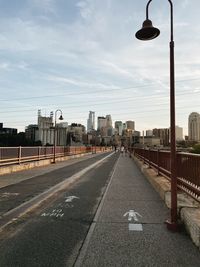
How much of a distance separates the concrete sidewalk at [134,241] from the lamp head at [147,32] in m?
4.00

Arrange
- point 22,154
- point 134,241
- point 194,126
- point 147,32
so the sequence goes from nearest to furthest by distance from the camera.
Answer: point 134,241 < point 147,32 < point 22,154 < point 194,126

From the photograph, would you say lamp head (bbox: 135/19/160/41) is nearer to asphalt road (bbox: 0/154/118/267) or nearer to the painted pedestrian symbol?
the painted pedestrian symbol

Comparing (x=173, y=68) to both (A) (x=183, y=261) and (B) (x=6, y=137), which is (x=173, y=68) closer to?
(A) (x=183, y=261)

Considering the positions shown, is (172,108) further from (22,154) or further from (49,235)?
(22,154)

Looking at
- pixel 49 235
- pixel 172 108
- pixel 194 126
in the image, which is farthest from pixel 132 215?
pixel 194 126

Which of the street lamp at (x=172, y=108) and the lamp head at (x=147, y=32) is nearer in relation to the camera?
the street lamp at (x=172, y=108)

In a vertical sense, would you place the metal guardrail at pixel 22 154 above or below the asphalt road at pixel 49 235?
above

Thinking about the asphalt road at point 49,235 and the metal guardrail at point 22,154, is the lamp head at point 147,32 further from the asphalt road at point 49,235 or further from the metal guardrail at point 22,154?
the metal guardrail at point 22,154

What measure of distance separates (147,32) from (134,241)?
4233 mm

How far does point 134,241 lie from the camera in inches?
225

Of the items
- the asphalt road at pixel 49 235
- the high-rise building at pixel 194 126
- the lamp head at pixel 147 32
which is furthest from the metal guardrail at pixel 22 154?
the high-rise building at pixel 194 126

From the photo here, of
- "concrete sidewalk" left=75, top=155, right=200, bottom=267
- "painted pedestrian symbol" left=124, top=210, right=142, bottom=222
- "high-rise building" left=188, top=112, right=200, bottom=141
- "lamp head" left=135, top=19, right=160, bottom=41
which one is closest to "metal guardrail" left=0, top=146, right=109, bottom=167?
"concrete sidewalk" left=75, top=155, right=200, bottom=267

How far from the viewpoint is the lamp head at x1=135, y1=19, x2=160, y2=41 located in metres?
6.93

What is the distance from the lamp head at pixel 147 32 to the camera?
6934mm
